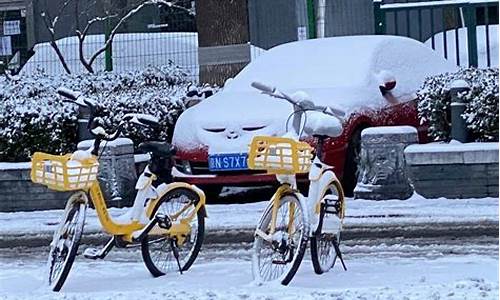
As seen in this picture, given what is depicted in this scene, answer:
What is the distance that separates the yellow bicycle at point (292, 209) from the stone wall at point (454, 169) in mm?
3319

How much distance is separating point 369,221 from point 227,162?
60.6 inches

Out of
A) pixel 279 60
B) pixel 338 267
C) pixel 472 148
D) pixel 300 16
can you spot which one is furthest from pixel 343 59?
pixel 300 16

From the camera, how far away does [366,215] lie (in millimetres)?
9727

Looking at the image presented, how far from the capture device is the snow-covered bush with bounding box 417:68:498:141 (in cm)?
1052

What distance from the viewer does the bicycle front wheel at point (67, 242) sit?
6.91 m

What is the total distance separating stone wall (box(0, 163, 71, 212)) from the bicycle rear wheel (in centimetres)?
445

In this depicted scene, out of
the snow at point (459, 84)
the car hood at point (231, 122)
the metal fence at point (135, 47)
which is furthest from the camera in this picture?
the metal fence at point (135, 47)

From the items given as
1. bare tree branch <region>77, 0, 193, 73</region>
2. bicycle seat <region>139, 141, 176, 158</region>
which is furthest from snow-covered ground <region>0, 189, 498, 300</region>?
bare tree branch <region>77, 0, 193, 73</region>

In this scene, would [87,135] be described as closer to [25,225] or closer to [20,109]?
[20,109]

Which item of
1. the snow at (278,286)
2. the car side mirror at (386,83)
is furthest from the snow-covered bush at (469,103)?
the snow at (278,286)

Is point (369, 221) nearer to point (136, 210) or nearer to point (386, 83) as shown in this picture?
point (386, 83)

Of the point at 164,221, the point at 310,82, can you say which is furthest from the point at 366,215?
the point at 164,221

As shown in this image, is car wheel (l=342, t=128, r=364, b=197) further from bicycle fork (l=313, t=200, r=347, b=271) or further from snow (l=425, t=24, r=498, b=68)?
bicycle fork (l=313, t=200, r=347, b=271)

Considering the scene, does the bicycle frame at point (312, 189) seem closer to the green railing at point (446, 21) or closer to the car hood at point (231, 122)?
the car hood at point (231, 122)
